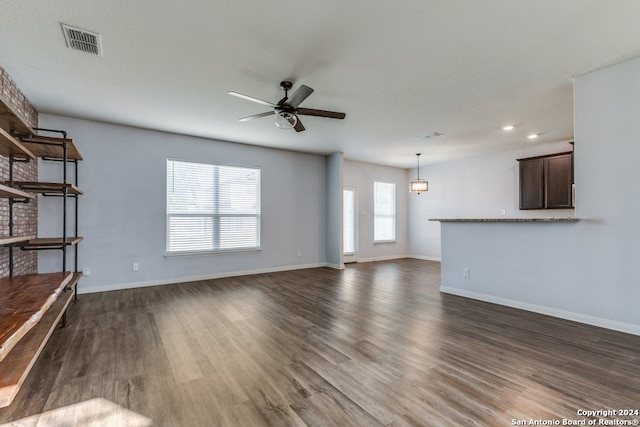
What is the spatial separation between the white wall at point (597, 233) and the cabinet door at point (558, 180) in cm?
267

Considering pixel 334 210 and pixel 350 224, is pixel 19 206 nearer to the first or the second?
pixel 334 210

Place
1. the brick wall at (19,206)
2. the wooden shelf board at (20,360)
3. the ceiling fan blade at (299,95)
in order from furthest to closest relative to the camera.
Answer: the brick wall at (19,206)
the ceiling fan blade at (299,95)
the wooden shelf board at (20,360)

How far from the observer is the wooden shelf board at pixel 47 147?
2.90 metres

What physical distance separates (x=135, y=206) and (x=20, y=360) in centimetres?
376

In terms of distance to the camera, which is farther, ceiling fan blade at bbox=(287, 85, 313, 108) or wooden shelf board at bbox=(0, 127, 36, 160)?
ceiling fan blade at bbox=(287, 85, 313, 108)

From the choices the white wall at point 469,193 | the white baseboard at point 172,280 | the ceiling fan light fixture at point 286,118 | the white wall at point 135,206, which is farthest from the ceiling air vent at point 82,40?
the white wall at point 469,193

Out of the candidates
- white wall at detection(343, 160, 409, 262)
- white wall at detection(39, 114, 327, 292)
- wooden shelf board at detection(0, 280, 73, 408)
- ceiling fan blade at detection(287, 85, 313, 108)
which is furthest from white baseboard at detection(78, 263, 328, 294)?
ceiling fan blade at detection(287, 85, 313, 108)

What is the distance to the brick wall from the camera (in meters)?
3.02

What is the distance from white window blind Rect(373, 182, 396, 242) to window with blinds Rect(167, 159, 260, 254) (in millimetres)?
3552

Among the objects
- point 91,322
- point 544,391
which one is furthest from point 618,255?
point 91,322

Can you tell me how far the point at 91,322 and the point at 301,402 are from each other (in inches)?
110

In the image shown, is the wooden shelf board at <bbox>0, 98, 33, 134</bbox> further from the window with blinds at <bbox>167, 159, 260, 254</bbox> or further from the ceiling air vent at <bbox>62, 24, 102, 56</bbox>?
the window with blinds at <bbox>167, 159, 260, 254</bbox>

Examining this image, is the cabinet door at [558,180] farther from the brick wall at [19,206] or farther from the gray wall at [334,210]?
the brick wall at [19,206]

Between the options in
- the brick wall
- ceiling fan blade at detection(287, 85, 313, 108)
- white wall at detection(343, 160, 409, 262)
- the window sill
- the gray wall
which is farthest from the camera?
white wall at detection(343, 160, 409, 262)
